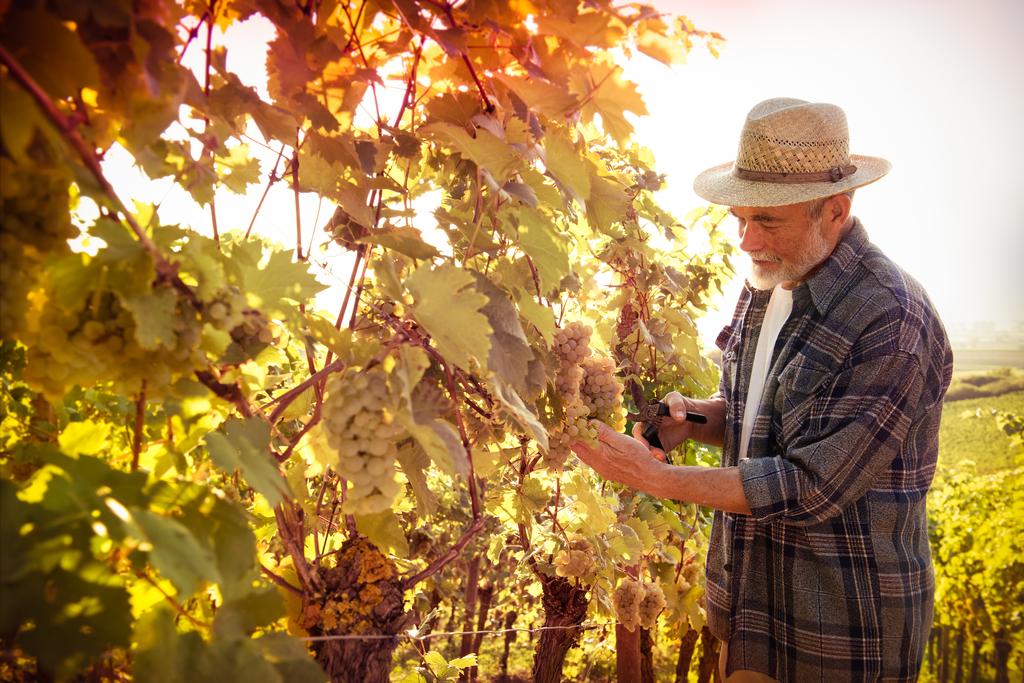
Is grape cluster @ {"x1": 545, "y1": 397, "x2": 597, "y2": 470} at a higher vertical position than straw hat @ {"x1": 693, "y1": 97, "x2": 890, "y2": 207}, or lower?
lower

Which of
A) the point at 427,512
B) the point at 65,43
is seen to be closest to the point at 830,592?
the point at 427,512

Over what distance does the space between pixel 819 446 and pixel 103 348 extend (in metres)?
1.83

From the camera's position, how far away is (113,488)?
0.67 m

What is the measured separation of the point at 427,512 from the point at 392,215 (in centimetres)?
58

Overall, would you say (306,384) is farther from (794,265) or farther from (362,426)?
(794,265)

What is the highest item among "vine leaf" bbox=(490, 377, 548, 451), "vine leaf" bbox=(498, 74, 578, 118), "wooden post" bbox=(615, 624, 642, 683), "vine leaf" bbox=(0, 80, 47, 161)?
"vine leaf" bbox=(498, 74, 578, 118)

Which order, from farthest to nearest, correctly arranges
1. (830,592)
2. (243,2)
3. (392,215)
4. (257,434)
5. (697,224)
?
(697,224), (830,592), (392,215), (243,2), (257,434)

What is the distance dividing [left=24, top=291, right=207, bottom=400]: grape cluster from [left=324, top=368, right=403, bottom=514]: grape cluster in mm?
171

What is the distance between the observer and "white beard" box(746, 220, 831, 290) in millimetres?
2320

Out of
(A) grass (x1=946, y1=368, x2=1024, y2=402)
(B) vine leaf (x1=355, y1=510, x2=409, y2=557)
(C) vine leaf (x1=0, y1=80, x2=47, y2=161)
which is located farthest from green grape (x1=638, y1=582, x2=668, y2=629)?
(A) grass (x1=946, y1=368, x2=1024, y2=402)

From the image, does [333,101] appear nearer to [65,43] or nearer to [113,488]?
[65,43]

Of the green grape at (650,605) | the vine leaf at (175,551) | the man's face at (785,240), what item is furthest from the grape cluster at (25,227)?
the green grape at (650,605)

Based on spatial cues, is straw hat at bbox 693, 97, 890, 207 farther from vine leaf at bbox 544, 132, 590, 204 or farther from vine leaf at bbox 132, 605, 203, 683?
vine leaf at bbox 132, 605, 203, 683

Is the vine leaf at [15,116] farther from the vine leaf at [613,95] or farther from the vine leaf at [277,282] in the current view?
the vine leaf at [613,95]
